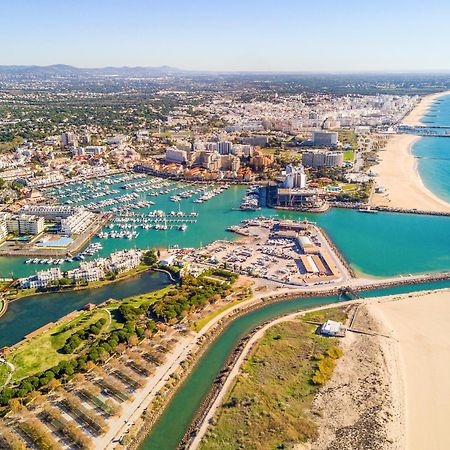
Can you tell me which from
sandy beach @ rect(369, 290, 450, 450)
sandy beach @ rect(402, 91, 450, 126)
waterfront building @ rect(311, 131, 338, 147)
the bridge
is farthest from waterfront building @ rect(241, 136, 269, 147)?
sandy beach @ rect(369, 290, 450, 450)

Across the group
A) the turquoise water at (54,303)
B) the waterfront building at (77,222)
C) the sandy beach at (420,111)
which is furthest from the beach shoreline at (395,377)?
the sandy beach at (420,111)

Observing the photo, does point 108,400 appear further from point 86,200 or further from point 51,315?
point 86,200

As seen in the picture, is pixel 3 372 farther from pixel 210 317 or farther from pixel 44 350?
pixel 210 317

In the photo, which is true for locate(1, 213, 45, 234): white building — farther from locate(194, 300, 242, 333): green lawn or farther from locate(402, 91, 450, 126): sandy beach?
locate(402, 91, 450, 126): sandy beach

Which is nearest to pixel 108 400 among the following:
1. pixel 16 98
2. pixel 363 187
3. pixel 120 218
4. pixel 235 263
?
pixel 235 263

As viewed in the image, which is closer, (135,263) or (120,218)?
(135,263)

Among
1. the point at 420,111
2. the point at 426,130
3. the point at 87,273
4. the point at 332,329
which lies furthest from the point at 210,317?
the point at 420,111
